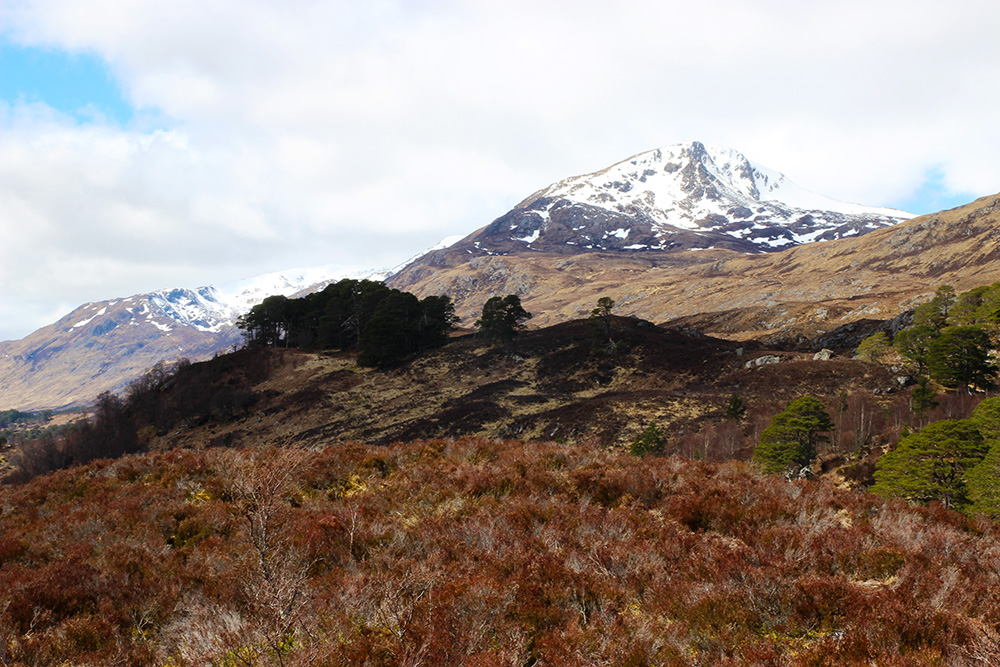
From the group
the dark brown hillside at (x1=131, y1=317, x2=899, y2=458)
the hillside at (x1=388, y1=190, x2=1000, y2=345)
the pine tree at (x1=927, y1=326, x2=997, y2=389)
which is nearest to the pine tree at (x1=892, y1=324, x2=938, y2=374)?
the dark brown hillside at (x1=131, y1=317, x2=899, y2=458)

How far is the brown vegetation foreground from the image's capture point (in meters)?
4.07

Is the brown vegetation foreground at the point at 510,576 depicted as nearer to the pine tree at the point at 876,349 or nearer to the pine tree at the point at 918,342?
the pine tree at the point at 918,342

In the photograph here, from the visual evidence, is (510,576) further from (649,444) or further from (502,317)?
(502,317)

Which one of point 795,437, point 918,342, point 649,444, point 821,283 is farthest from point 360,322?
point 821,283

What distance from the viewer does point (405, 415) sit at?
1811 inches

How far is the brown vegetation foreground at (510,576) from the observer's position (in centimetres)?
407

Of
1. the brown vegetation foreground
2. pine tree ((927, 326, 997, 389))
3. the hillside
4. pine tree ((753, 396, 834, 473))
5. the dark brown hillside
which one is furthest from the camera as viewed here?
the hillside

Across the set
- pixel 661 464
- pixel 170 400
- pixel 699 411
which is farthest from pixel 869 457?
pixel 170 400

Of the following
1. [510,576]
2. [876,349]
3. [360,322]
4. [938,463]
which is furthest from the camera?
[360,322]

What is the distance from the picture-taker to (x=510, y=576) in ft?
17.4

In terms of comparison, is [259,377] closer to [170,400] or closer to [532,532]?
[170,400]

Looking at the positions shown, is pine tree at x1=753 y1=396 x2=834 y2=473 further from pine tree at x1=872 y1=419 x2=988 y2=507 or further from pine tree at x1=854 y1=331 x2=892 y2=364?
pine tree at x1=854 y1=331 x2=892 y2=364

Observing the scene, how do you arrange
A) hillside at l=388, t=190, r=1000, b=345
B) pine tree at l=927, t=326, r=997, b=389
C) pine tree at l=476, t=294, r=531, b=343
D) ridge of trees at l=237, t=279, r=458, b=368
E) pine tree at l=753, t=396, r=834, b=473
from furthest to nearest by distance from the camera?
hillside at l=388, t=190, r=1000, b=345 → pine tree at l=476, t=294, r=531, b=343 → ridge of trees at l=237, t=279, r=458, b=368 → pine tree at l=927, t=326, r=997, b=389 → pine tree at l=753, t=396, r=834, b=473

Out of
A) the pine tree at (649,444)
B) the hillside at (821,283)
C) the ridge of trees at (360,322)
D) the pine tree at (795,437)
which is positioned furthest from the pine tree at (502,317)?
the hillside at (821,283)
